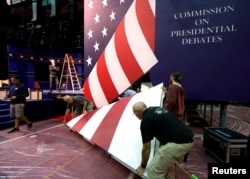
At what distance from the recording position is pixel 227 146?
3.61 m

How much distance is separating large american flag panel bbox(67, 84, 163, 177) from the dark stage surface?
0.24 m

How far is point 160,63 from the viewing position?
5.09 metres

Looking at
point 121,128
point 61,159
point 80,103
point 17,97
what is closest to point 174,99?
point 121,128

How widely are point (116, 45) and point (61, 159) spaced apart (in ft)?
9.10

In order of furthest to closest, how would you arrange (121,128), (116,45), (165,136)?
(116,45), (121,128), (165,136)

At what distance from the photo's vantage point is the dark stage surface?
3295 millimetres

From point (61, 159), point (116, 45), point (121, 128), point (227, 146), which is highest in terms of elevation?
point (116, 45)

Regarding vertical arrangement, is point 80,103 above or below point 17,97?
below

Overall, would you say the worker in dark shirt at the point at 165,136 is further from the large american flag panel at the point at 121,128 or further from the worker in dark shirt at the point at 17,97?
the worker in dark shirt at the point at 17,97

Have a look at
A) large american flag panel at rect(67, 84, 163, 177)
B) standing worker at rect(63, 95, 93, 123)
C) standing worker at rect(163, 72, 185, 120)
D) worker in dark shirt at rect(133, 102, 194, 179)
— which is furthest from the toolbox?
standing worker at rect(63, 95, 93, 123)

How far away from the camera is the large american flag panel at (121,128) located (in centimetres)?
335

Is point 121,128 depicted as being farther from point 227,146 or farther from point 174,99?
point 227,146

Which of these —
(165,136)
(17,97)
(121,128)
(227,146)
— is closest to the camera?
(165,136)

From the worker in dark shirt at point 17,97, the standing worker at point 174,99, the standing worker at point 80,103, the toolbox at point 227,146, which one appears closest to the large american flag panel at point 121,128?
the standing worker at point 174,99
